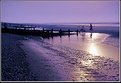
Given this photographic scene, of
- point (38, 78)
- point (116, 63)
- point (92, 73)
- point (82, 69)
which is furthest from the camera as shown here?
point (116, 63)

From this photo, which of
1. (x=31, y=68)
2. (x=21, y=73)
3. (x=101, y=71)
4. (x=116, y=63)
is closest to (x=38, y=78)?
(x=21, y=73)

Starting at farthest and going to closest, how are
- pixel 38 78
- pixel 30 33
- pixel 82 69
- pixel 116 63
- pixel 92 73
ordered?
pixel 30 33 → pixel 116 63 → pixel 82 69 → pixel 92 73 → pixel 38 78

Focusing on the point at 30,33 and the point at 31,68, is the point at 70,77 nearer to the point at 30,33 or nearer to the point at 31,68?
the point at 31,68

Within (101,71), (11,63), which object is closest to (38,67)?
(11,63)

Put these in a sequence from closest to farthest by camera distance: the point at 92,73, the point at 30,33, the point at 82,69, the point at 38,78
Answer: the point at 38,78 < the point at 92,73 < the point at 82,69 < the point at 30,33

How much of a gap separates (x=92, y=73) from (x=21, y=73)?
6.03 ft

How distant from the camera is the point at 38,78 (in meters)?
5.90

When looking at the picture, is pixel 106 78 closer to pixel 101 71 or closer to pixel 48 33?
pixel 101 71

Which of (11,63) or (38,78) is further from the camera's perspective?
(11,63)

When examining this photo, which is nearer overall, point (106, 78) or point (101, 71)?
point (106, 78)

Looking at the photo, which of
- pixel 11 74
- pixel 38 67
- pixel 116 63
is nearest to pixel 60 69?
pixel 38 67

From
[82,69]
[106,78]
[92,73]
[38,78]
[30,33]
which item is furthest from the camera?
[30,33]

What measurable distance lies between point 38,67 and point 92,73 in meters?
1.49

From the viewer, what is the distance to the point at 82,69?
7.23 metres
